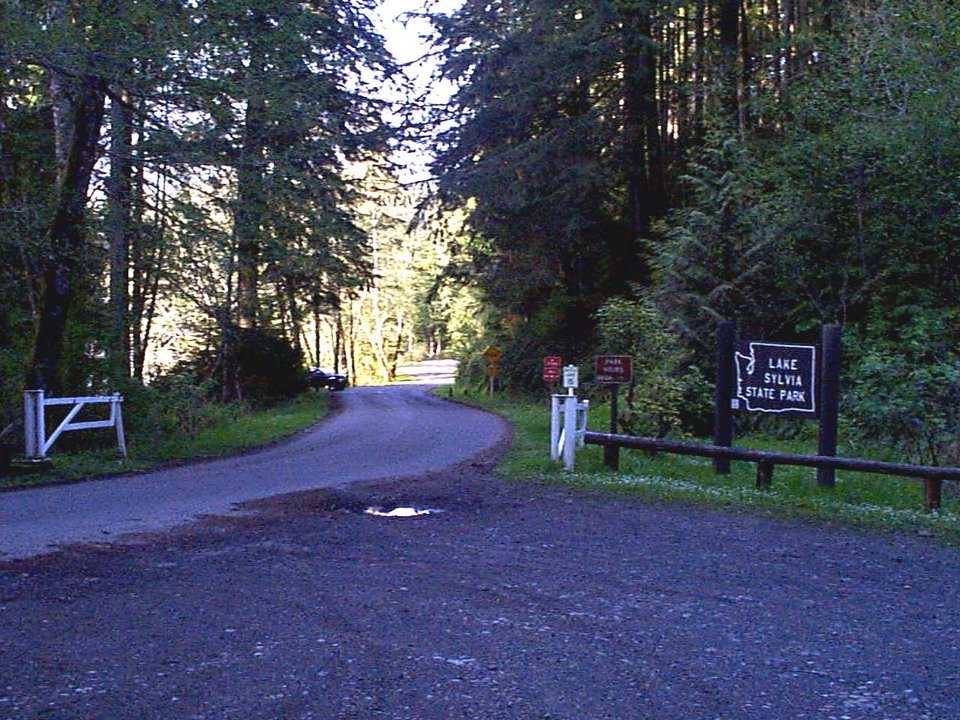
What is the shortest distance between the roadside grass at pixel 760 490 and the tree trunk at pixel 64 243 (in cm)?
775

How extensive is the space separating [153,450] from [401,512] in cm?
799

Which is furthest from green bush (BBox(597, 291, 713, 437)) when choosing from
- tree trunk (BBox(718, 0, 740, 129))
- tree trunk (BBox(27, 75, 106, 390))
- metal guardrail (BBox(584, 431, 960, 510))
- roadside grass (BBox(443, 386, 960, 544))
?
tree trunk (BBox(718, 0, 740, 129))

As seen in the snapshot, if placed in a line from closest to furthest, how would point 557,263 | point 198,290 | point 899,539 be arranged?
point 899,539
point 198,290
point 557,263

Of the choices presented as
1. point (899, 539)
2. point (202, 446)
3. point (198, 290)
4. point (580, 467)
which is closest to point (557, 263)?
point (198, 290)

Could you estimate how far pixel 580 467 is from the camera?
51.8 ft

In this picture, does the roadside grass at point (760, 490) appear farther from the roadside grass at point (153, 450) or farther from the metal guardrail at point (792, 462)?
the roadside grass at point (153, 450)

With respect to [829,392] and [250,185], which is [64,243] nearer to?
[250,185]

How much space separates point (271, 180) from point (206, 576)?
9532 mm

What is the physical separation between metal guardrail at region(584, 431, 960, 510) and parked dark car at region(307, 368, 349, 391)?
38.5m

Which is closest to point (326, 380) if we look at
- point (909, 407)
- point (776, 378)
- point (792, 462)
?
point (776, 378)

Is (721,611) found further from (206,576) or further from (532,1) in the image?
(532,1)

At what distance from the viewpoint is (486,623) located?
682cm

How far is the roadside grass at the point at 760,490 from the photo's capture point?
1142 centimetres

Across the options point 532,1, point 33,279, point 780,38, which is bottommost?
point 33,279
